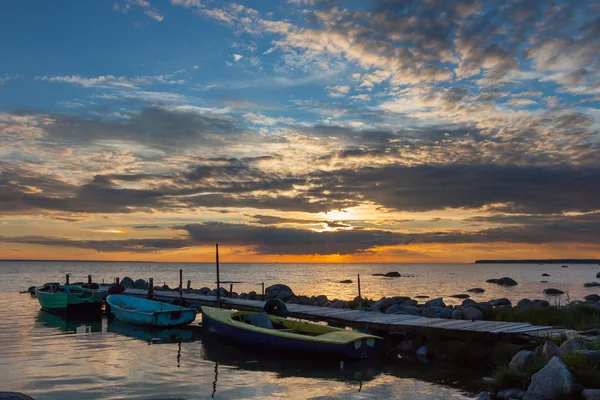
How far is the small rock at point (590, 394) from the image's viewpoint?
11.0 m

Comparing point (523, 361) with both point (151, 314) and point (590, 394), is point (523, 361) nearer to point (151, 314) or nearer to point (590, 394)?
point (590, 394)

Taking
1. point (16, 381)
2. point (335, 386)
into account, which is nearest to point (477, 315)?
point (335, 386)

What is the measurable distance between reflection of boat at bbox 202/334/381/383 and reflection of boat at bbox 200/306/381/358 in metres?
0.49

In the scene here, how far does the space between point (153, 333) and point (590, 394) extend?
22.3 meters

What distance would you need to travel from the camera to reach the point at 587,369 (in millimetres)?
12094

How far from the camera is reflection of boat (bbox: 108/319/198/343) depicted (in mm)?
25897

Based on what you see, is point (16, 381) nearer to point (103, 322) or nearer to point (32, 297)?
point (103, 322)

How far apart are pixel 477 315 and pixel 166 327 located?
16537 mm

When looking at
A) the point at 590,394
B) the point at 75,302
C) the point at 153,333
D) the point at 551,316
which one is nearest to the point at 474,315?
the point at 551,316

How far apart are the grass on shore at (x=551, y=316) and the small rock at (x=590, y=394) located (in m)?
7.90

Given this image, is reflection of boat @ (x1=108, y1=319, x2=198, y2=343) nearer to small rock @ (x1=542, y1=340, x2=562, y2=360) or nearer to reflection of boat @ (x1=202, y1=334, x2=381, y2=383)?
reflection of boat @ (x1=202, y1=334, x2=381, y2=383)

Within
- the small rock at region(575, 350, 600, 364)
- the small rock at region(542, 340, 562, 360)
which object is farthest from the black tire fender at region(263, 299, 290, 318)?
the small rock at region(575, 350, 600, 364)

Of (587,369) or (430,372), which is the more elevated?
(587,369)

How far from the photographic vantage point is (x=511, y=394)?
Answer: 41.0 feet
